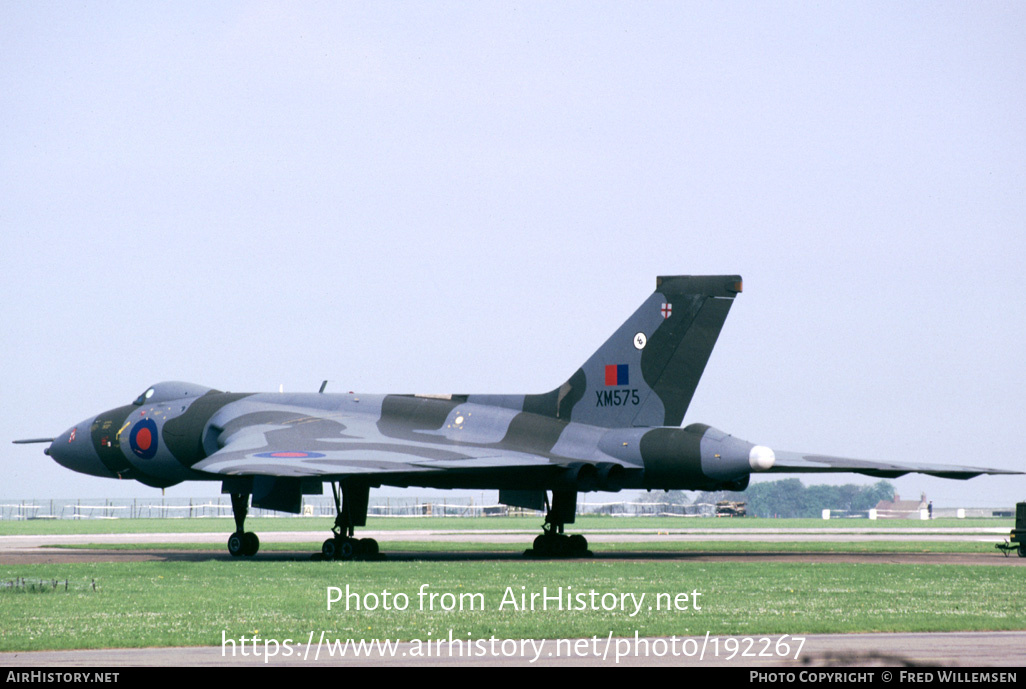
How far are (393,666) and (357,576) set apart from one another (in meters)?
11.8

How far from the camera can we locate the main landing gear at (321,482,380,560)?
95.0ft

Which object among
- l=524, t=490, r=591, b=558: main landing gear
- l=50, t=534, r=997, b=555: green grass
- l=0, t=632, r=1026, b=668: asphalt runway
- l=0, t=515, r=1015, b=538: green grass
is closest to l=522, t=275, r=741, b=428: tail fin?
l=524, t=490, r=591, b=558: main landing gear

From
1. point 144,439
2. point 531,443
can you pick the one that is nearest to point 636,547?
point 531,443

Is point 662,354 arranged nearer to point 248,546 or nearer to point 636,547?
point 636,547

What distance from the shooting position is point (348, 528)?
29844 millimetres

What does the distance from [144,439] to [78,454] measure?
2670mm

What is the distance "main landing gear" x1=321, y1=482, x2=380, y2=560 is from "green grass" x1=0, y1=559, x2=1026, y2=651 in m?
2.51

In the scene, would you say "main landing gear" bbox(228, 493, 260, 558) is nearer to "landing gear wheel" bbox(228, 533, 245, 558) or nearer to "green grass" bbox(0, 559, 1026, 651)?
"landing gear wheel" bbox(228, 533, 245, 558)

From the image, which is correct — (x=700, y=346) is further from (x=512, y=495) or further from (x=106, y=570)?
(x=106, y=570)

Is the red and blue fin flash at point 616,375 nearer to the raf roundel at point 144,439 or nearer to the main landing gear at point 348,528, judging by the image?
the main landing gear at point 348,528

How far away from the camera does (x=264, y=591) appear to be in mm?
19516

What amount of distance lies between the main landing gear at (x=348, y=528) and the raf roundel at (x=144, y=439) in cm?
661

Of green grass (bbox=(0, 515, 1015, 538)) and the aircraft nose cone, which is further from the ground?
the aircraft nose cone
